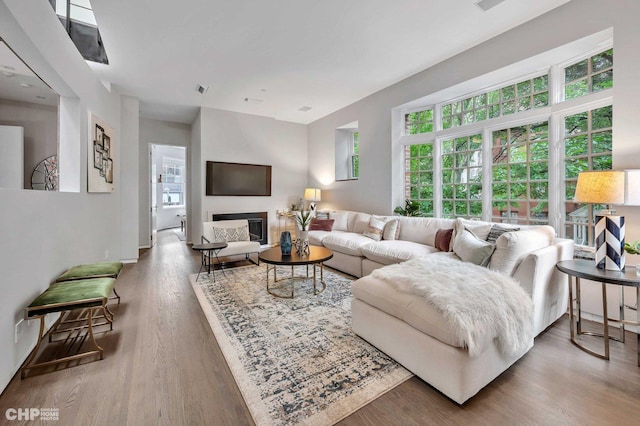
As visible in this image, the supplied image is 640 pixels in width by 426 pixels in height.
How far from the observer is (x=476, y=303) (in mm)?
1667

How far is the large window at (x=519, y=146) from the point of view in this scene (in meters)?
2.82

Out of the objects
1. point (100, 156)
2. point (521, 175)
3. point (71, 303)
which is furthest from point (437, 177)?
point (100, 156)

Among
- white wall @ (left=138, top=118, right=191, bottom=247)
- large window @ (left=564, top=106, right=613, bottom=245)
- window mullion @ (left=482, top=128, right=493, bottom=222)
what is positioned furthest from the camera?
white wall @ (left=138, top=118, right=191, bottom=247)

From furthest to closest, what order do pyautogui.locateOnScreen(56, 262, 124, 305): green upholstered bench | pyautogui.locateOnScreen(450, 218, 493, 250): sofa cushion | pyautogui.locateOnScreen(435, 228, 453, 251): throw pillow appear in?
pyautogui.locateOnScreen(435, 228, 453, 251): throw pillow, pyautogui.locateOnScreen(450, 218, 493, 250): sofa cushion, pyautogui.locateOnScreen(56, 262, 124, 305): green upholstered bench

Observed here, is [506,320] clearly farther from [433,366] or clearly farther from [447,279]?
[433,366]

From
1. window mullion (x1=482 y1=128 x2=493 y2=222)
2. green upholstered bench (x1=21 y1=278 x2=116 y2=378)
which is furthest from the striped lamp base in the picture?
green upholstered bench (x1=21 y1=278 x2=116 y2=378)

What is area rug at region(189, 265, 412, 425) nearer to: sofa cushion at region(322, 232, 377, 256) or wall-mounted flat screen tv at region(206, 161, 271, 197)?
sofa cushion at region(322, 232, 377, 256)

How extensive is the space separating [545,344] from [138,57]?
5652mm

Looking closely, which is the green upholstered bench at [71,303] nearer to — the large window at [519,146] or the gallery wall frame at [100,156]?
the gallery wall frame at [100,156]

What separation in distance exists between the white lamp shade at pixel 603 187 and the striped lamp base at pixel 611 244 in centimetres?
20

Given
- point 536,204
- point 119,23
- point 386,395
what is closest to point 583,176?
point 536,204

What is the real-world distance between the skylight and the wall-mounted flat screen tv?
244cm

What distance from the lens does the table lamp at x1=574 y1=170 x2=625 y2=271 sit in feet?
6.62

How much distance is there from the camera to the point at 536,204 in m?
3.30
